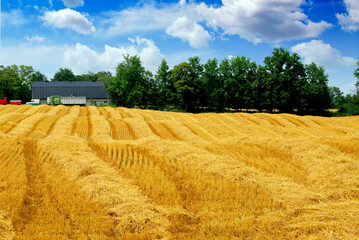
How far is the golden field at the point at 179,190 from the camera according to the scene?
7395 millimetres

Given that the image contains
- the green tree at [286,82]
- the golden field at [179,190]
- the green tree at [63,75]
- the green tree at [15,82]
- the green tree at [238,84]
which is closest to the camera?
the golden field at [179,190]

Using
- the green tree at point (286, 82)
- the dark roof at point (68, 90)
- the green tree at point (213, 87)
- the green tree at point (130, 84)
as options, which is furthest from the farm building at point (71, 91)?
the green tree at point (286, 82)

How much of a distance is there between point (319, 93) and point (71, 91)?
65092mm

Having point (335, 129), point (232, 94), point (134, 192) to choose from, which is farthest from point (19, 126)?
point (232, 94)

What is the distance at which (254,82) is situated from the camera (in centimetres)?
6203

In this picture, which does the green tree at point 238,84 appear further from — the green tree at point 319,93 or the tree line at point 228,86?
the green tree at point 319,93

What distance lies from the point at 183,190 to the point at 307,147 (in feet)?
27.8

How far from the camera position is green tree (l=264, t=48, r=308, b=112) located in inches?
2346

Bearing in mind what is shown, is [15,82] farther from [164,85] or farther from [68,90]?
[164,85]

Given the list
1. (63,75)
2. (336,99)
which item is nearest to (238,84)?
(336,99)

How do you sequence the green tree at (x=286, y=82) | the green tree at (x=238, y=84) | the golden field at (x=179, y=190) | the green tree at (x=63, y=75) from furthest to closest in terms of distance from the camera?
the green tree at (x=63, y=75)
the green tree at (x=238, y=84)
the green tree at (x=286, y=82)
the golden field at (x=179, y=190)

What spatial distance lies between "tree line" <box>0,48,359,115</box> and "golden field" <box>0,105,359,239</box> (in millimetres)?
44775

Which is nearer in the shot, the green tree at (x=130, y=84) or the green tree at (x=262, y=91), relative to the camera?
the green tree at (x=262, y=91)

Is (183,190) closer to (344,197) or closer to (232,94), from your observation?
(344,197)
